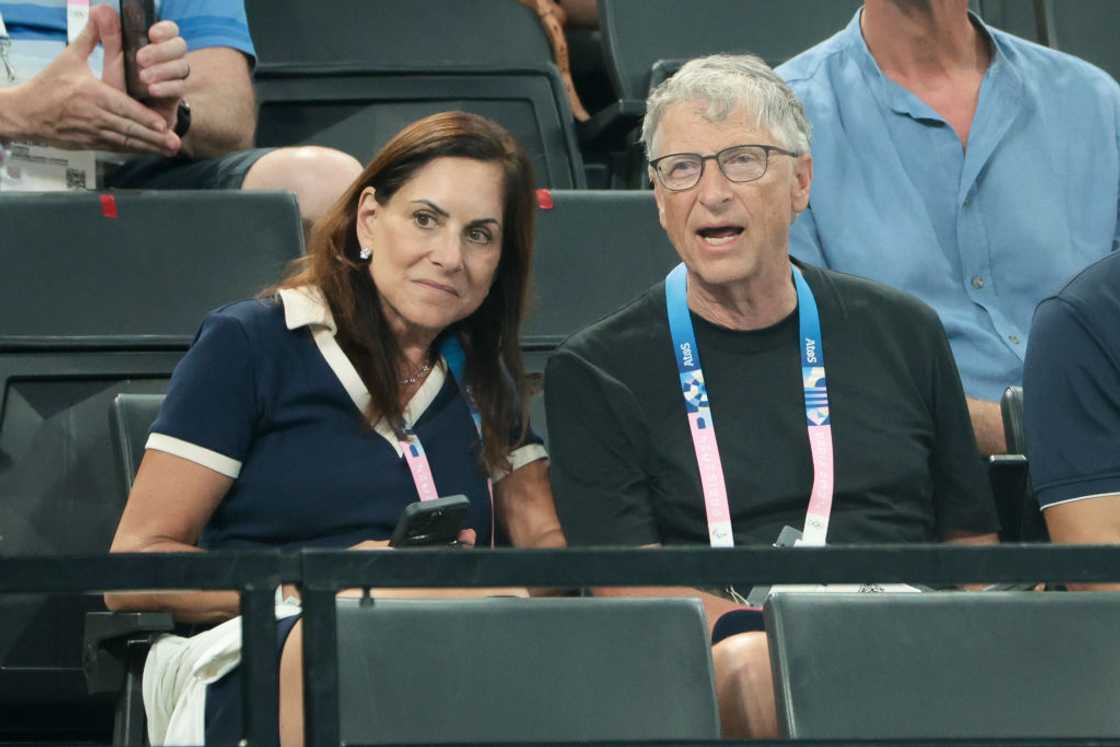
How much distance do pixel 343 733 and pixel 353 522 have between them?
66cm

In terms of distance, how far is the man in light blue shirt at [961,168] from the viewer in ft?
8.07

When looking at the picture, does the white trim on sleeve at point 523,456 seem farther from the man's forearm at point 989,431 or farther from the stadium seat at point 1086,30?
the stadium seat at point 1086,30

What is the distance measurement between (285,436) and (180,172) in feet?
3.33

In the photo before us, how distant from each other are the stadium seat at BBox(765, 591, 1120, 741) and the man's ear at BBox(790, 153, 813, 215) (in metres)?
0.82

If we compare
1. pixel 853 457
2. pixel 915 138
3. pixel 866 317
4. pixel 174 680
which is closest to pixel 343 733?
pixel 174 680

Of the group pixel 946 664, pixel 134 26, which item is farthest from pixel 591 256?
pixel 946 664

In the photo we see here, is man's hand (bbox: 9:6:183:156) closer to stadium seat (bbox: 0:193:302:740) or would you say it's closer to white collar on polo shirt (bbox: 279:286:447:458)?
stadium seat (bbox: 0:193:302:740)

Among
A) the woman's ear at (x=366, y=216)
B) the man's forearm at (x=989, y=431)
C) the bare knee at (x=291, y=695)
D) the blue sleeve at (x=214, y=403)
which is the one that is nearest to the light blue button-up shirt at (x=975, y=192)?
the man's forearm at (x=989, y=431)

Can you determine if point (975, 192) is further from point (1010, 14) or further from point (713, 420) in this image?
point (1010, 14)

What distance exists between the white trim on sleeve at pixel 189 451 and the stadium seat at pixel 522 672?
1.88 feet

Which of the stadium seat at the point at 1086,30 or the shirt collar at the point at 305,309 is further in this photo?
the stadium seat at the point at 1086,30

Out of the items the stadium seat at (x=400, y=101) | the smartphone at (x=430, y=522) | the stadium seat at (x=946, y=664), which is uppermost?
the stadium seat at (x=400, y=101)

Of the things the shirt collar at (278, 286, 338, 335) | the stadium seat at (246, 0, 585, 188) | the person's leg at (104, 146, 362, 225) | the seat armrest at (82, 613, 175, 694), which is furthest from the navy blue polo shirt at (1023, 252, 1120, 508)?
the stadium seat at (246, 0, 585, 188)

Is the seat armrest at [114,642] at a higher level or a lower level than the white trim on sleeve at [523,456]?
lower
